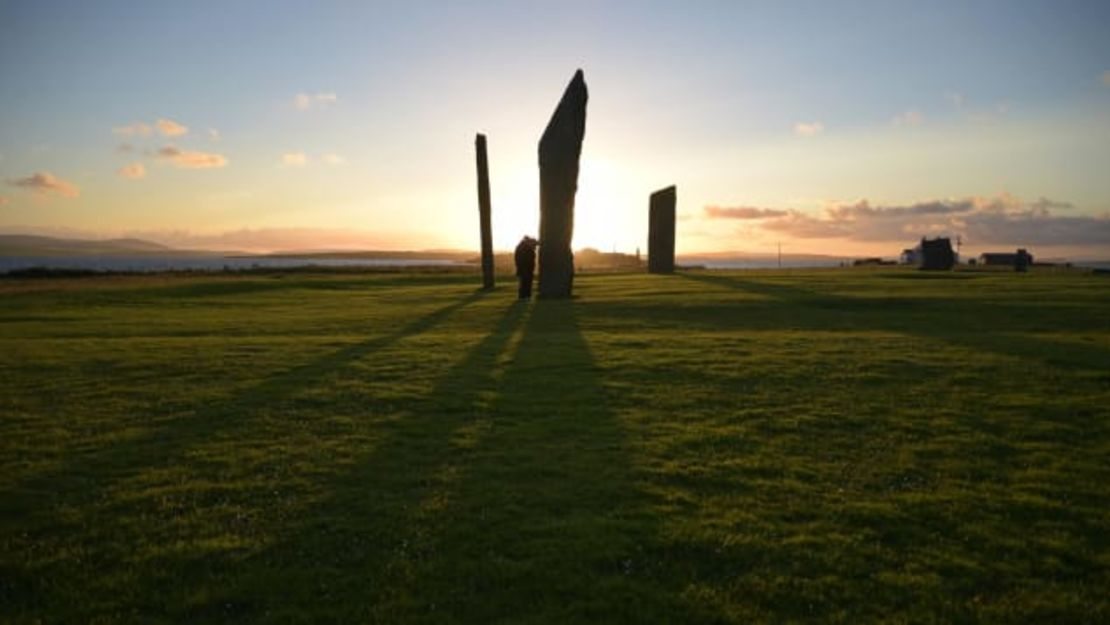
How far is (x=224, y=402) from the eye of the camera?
487 inches

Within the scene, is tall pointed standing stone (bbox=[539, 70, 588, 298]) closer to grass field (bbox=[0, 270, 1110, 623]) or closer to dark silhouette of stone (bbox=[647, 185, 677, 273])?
grass field (bbox=[0, 270, 1110, 623])

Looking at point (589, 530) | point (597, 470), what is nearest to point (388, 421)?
point (597, 470)

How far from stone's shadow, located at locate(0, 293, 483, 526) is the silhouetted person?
54.3 ft

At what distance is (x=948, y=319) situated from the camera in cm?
2270

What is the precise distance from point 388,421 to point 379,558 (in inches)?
182

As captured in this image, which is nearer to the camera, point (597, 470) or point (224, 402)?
point (597, 470)

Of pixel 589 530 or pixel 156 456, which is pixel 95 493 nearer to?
pixel 156 456

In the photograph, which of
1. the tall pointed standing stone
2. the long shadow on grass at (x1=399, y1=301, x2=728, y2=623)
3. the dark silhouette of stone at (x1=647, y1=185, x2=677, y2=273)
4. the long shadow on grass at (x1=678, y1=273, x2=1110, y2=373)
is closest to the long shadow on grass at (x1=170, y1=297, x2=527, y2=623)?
the long shadow on grass at (x1=399, y1=301, x2=728, y2=623)

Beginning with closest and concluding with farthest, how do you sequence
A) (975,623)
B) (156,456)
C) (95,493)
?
(975,623) < (95,493) < (156,456)

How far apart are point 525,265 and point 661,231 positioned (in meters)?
20.8

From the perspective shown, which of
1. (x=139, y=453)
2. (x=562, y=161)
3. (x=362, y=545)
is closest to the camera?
(x=362, y=545)

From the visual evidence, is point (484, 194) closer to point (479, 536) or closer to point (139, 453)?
point (139, 453)

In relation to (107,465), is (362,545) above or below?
below

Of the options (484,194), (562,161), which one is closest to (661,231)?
(484,194)
